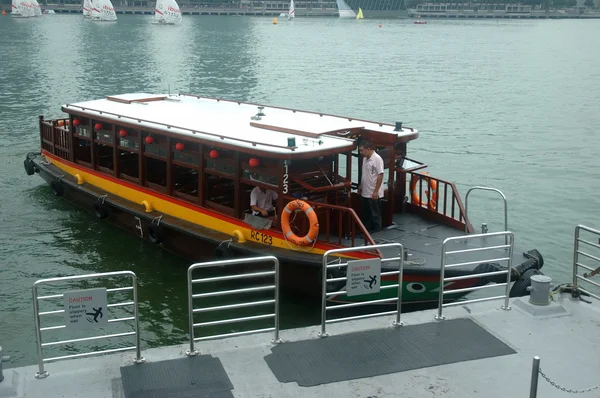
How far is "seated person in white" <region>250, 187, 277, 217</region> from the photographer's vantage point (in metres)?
12.7

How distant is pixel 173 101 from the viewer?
17391mm

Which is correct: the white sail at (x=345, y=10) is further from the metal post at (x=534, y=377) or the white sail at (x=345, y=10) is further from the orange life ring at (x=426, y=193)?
the metal post at (x=534, y=377)

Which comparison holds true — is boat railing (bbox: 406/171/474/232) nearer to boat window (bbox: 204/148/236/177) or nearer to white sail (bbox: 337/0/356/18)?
boat window (bbox: 204/148/236/177)

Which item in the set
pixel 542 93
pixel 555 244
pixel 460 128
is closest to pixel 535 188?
pixel 555 244

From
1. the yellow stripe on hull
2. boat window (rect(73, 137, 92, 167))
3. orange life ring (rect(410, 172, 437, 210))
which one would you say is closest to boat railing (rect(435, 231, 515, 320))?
orange life ring (rect(410, 172, 437, 210))

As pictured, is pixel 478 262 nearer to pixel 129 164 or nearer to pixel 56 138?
pixel 129 164

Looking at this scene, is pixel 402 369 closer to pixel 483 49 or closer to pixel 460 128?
pixel 460 128

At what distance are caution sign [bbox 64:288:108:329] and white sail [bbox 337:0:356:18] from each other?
589 ft

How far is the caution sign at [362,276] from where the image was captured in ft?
27.5

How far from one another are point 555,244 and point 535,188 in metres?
5.53

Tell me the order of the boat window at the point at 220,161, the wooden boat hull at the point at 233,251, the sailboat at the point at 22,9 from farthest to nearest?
the sailboat at the point at 22,9 → the boat window at the point at 220,161 → the wooden boat hull at the point at 233,251

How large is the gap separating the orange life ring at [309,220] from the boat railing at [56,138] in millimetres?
7765

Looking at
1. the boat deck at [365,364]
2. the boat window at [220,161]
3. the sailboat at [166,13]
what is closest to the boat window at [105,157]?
the boat window at [220,161]

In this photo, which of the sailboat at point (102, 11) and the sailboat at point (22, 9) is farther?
the sailboat at point (22, 9)
